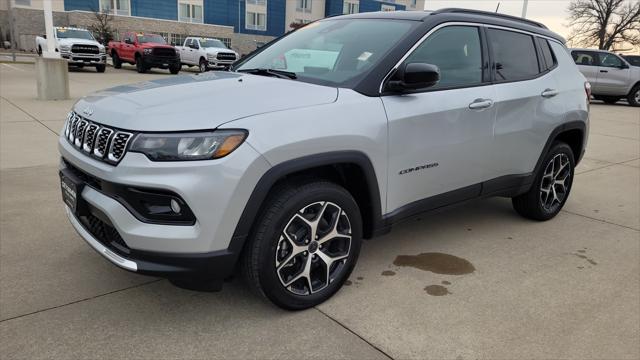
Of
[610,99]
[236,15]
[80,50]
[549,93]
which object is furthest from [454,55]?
[236,15]

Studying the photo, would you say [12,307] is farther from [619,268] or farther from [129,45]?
[129,45]

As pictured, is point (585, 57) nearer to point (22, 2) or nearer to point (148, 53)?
point (148, 53)

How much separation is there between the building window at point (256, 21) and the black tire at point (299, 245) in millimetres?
55509

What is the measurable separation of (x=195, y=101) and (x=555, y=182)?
355cm

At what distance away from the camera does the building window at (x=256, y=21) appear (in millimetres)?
55375

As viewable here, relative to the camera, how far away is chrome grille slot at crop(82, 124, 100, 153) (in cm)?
271

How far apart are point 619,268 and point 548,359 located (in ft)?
5.27

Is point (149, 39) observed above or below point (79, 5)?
below

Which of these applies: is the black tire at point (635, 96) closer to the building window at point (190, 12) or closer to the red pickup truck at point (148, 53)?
the red pickup truck at point (148, 53)

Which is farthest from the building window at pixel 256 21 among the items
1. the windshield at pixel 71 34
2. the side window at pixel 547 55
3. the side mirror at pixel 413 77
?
the side mirror at pixel 413 77

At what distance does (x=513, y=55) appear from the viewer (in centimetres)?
417

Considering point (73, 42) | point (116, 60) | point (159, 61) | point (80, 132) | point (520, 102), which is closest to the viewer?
point (80, 132)

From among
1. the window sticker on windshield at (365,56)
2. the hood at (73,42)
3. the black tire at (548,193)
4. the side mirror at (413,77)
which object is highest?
the window sticker on windshield at (365,56)

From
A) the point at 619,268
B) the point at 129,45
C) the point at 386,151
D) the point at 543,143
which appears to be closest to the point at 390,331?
the point at 386,151
